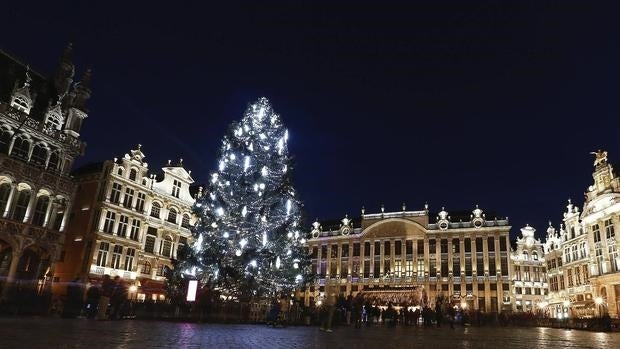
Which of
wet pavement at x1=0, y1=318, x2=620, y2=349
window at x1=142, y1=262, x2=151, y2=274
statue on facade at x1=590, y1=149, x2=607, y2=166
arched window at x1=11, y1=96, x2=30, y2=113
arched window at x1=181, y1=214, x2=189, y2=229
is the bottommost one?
wet pavement at x1=0, y1=318, x2=620, y2=349

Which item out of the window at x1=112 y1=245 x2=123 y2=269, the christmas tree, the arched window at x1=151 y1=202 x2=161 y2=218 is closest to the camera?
the christmas tree

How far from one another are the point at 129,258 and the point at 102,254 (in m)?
3.53

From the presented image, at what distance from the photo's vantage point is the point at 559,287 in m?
63.9

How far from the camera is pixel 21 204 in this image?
3178 cm

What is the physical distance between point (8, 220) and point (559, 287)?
69237 mm

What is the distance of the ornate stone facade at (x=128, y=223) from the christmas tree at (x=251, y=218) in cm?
1522

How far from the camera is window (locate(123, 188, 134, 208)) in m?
44.6

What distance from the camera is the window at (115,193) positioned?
4319 centimetres

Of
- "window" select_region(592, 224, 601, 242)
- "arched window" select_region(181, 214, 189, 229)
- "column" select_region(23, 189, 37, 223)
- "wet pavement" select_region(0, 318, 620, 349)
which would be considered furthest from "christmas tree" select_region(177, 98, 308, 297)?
"window" select_region(592, 224, 601, 242)

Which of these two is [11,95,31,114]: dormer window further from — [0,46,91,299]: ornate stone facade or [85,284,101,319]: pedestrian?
[85,284,101,319]: pedestrian

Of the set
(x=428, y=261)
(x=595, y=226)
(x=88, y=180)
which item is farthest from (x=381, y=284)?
(x=88, y=180)

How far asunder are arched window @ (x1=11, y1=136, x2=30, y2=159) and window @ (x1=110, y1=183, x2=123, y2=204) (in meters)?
11.4

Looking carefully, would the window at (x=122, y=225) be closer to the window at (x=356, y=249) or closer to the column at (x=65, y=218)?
the column at (x=65, y=218)

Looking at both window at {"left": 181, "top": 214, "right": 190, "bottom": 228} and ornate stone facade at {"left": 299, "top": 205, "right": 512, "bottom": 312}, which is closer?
window at {"left": 181, "top": 214, "right": 190, "bottom": 228}
